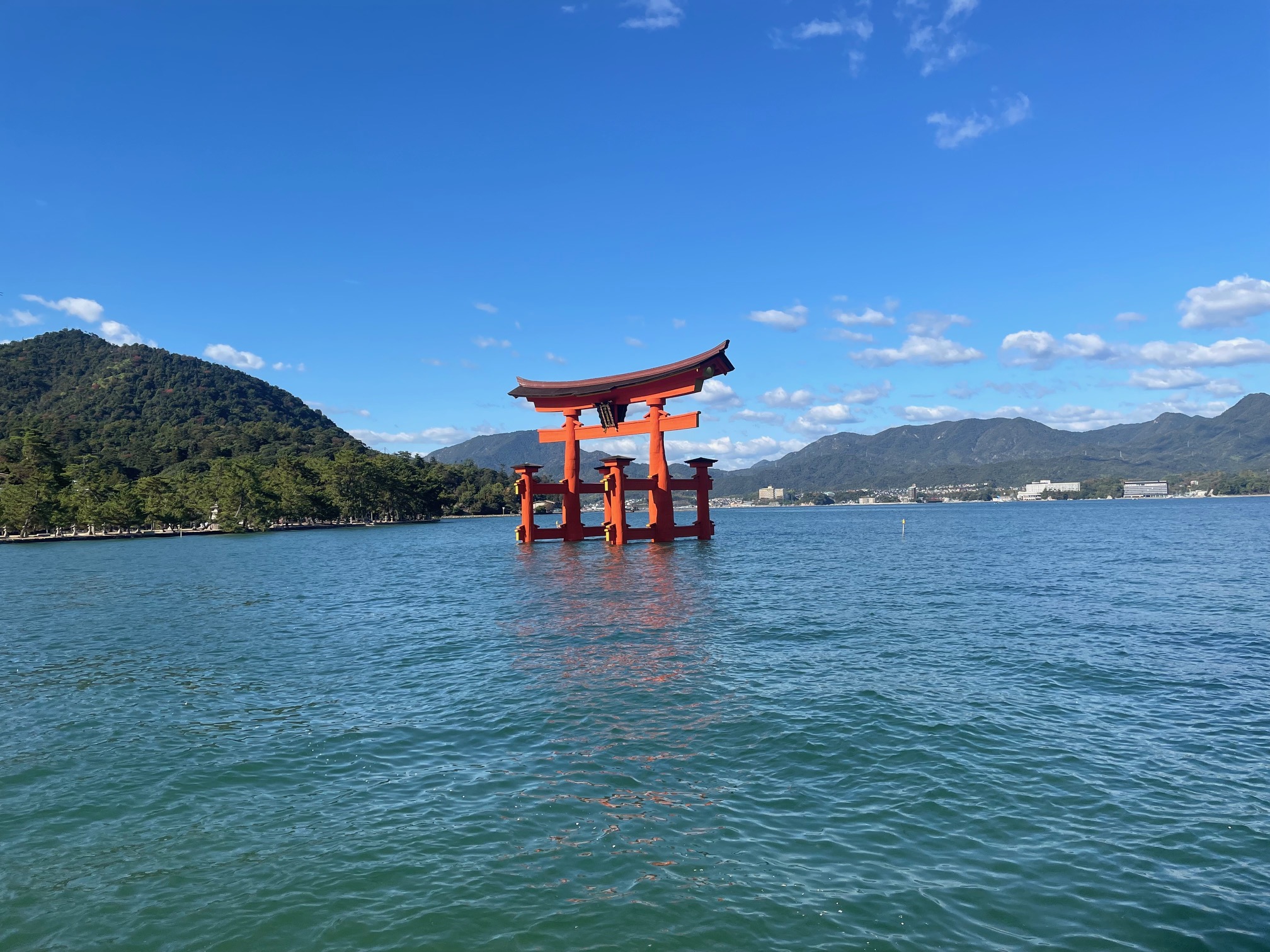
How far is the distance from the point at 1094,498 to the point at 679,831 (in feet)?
755

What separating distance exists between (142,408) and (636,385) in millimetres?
135267

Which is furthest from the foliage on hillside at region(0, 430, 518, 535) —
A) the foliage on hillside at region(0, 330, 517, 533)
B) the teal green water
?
the teal green water

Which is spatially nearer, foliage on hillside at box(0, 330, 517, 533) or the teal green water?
the teal green water

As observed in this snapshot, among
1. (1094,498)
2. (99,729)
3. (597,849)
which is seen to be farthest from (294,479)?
(1094,498)

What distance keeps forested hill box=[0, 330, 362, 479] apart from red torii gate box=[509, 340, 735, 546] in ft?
245

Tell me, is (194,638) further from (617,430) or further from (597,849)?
(617,430)

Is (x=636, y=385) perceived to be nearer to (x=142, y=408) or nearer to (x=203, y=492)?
(x=203, y=492)

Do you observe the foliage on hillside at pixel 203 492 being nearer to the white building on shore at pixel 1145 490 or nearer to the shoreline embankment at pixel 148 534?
the shoreline embankment at pixel 148 534

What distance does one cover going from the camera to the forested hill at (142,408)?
108094 millimetres

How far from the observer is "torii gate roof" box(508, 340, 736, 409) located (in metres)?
37.9

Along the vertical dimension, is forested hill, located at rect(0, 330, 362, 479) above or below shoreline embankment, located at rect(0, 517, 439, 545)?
above

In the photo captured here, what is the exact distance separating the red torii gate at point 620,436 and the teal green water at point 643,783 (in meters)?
23.1

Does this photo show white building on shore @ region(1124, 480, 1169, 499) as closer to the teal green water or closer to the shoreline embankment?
the shoreline embankment

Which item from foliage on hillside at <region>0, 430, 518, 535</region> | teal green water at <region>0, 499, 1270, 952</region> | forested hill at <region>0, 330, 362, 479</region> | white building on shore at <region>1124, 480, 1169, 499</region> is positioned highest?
forested hill at <region>0, 330, 362, 479</region>
